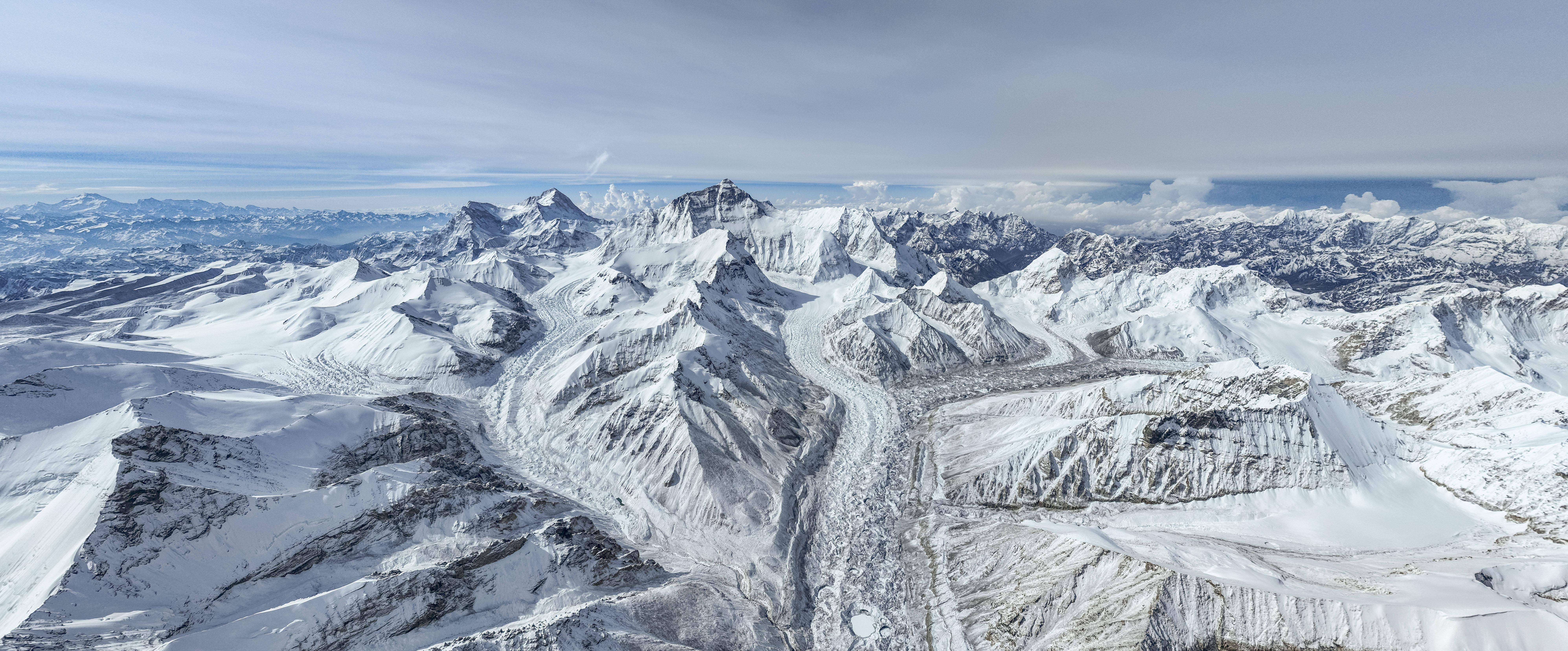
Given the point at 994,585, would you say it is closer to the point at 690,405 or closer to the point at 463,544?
the point at 690,405

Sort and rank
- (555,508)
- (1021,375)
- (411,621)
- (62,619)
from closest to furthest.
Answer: (62,619) → (411,621) → (555,508) → (1021,375)

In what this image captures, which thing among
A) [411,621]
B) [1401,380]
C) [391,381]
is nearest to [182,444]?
[411,621]

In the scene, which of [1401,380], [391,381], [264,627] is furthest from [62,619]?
[1401,380]

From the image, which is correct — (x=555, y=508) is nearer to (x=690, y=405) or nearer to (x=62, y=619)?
(x=690, y=405)

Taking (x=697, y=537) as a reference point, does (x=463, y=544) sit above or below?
above

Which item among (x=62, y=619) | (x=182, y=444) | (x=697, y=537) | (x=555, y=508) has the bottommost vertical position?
(x=697, y=537)

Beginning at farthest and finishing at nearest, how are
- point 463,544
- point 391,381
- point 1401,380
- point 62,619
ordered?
point 391,381, point 1401,380, point 463,544, point 62,619

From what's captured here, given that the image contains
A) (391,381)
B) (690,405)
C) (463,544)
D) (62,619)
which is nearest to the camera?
(62,619)

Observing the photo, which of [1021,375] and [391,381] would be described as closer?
[391,381]

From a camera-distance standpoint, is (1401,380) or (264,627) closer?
(264,627)
